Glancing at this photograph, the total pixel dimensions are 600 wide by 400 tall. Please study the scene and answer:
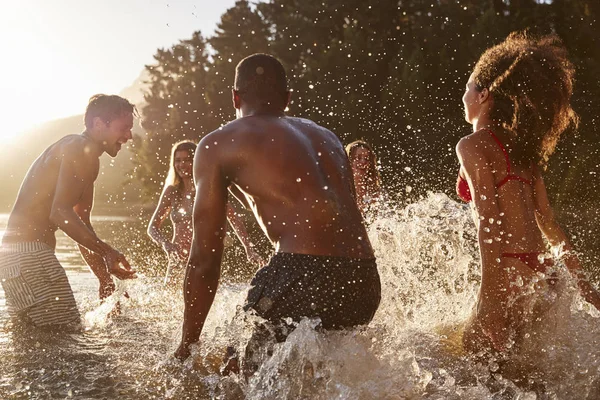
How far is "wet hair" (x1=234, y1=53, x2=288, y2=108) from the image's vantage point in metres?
3.63

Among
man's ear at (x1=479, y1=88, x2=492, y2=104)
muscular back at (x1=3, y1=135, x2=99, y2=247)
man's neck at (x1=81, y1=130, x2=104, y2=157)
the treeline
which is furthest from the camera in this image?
the treeline

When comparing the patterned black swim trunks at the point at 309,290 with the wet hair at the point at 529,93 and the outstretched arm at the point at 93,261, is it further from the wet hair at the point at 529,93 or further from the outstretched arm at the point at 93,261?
the outstretched arm at the point at 93,261

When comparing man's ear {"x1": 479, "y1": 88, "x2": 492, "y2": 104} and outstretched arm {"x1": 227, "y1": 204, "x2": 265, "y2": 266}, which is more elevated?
man's ear {"x1": 479, "y1": 88, "x2": 492, "y2": 104}

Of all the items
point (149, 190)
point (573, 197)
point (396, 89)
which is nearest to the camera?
point (573, 197)

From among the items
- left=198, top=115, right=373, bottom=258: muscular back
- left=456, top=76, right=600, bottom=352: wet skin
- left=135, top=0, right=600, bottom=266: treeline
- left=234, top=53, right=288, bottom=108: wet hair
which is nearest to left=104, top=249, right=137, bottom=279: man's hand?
left=198, top=115, right=373, bottom=258: muscular back

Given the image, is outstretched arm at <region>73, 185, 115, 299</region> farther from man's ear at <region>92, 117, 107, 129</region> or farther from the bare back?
the bare back

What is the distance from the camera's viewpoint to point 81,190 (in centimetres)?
540

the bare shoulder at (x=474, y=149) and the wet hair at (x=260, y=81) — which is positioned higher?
the wet hair at (x=260, y=81)

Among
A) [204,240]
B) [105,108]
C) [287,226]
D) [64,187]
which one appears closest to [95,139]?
[105,108]

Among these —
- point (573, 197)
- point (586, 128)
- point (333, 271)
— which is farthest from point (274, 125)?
point (586, 128)

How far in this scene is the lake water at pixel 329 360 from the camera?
3408mm

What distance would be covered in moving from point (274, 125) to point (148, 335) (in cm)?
291

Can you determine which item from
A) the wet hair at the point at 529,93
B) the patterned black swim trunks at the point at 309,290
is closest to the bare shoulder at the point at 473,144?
the wet hair at the point at 529,93

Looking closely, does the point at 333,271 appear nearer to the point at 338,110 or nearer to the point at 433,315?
the point at 433,315
